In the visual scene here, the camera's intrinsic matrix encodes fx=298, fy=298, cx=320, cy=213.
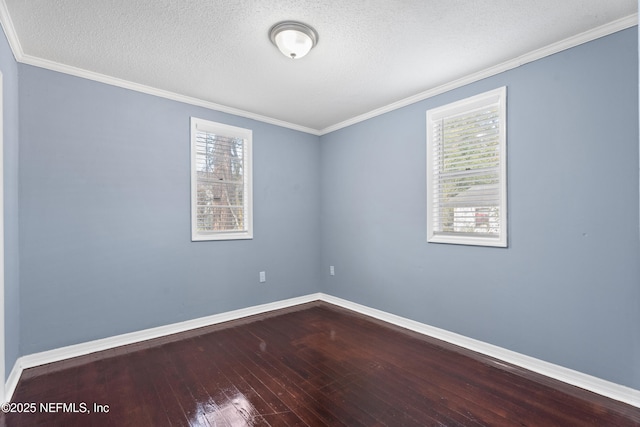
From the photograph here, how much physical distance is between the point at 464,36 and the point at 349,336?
2.84m

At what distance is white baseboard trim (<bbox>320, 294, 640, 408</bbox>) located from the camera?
200 centimetres

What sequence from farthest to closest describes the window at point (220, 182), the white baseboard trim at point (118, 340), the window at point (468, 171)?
the window at point (220, 182)
the window at point (468, 171)
the white baseboard trim at point (118, 340)

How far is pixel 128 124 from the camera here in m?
2.95

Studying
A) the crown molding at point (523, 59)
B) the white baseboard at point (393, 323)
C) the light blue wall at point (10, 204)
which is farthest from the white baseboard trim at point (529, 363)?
the light blue wall at point (10, 204)

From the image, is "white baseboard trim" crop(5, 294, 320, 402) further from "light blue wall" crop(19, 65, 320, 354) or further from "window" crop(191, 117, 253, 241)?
"window" crop(191, 117, 253, 241)

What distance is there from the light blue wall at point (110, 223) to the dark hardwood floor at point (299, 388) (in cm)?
40

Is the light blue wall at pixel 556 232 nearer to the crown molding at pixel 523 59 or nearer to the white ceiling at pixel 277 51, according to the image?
the crown molding at pixel 523 59

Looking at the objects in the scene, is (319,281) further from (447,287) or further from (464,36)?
(464,36)

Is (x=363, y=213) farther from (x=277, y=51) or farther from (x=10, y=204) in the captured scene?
(x=10, y=204)

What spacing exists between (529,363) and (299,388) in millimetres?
1856

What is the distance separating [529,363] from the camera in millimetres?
2406

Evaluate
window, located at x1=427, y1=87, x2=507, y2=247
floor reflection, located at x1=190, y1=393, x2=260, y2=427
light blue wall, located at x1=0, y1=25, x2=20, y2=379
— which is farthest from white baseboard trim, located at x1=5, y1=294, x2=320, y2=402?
window, located at x1=427, y1=87, x2=507, y2=247

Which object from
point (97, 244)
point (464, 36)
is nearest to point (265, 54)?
point (464, 36)

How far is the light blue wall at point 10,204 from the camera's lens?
6.73 ft
